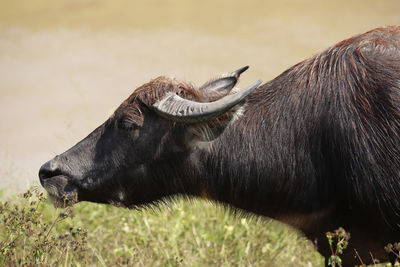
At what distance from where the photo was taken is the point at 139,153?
4.77 metres

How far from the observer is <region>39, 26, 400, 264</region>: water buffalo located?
4.17 m

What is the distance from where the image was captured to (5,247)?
441 cm

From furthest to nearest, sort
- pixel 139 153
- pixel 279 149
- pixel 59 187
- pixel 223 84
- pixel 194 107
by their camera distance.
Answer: pixel 223 84 < pixel 59 187 < pixel 139 153 < pixel 279 149 < pixel 194 107

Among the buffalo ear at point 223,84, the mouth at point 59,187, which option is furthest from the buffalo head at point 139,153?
the buffalo ear at point 223,84

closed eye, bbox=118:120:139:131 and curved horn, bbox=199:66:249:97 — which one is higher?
closed eye, bbox=118:120:139:131

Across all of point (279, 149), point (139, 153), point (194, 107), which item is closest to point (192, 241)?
point (139, 153)

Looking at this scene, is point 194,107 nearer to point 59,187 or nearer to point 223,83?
point 223,83

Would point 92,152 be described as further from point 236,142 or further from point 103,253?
point 103,253

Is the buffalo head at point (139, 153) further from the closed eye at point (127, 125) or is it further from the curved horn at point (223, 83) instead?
the curved horn at point (223, 83)

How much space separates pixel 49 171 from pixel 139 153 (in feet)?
2.63

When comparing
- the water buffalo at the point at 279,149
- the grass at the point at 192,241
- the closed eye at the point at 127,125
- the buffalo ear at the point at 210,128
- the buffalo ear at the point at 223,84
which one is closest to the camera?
the water buffalo at the point at 279,149

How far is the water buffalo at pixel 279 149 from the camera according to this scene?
13.7 ft

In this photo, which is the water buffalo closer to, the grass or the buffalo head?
the buffalo head

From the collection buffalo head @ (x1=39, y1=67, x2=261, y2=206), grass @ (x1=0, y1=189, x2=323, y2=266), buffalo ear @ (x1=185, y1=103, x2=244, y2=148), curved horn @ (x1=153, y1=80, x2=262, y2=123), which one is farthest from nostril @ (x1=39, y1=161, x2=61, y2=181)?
buffalo ear @ (x1=185, y1=103, x2=244, y2=148)
